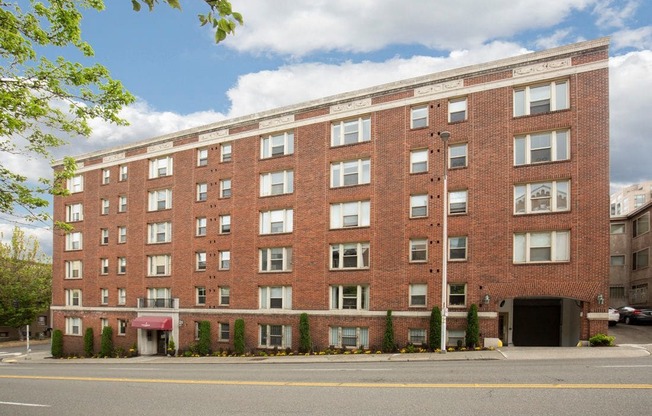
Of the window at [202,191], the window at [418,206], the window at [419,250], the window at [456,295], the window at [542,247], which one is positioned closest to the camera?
the window at [542,247]

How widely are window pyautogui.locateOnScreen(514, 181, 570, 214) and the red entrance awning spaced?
25413 millimetres

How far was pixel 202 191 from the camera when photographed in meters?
37.2

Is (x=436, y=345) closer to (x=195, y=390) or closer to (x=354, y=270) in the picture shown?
(x=354, y=270)

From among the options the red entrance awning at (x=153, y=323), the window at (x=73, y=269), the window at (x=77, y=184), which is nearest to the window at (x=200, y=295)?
the red entrance awning at (x=153, y=323)

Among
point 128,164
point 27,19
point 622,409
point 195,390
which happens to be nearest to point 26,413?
point 195,390

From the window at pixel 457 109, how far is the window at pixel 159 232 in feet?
74.9

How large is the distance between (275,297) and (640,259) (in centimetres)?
3366

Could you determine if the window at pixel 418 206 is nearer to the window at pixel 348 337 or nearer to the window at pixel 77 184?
the window at pixel 348 337

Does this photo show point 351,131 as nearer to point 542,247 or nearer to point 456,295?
point 456,295

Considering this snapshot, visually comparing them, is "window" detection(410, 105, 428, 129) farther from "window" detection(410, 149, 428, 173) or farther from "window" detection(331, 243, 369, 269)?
"window" detection(331, 243, 369, 269)

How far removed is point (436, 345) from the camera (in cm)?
2616

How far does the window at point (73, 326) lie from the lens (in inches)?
1690

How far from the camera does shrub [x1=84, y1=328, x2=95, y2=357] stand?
4088 centimetres

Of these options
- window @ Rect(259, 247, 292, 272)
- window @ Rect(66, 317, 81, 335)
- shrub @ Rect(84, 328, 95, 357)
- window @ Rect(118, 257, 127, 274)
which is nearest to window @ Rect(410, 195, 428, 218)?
window @ Rect(259, 247, 292, 272)
